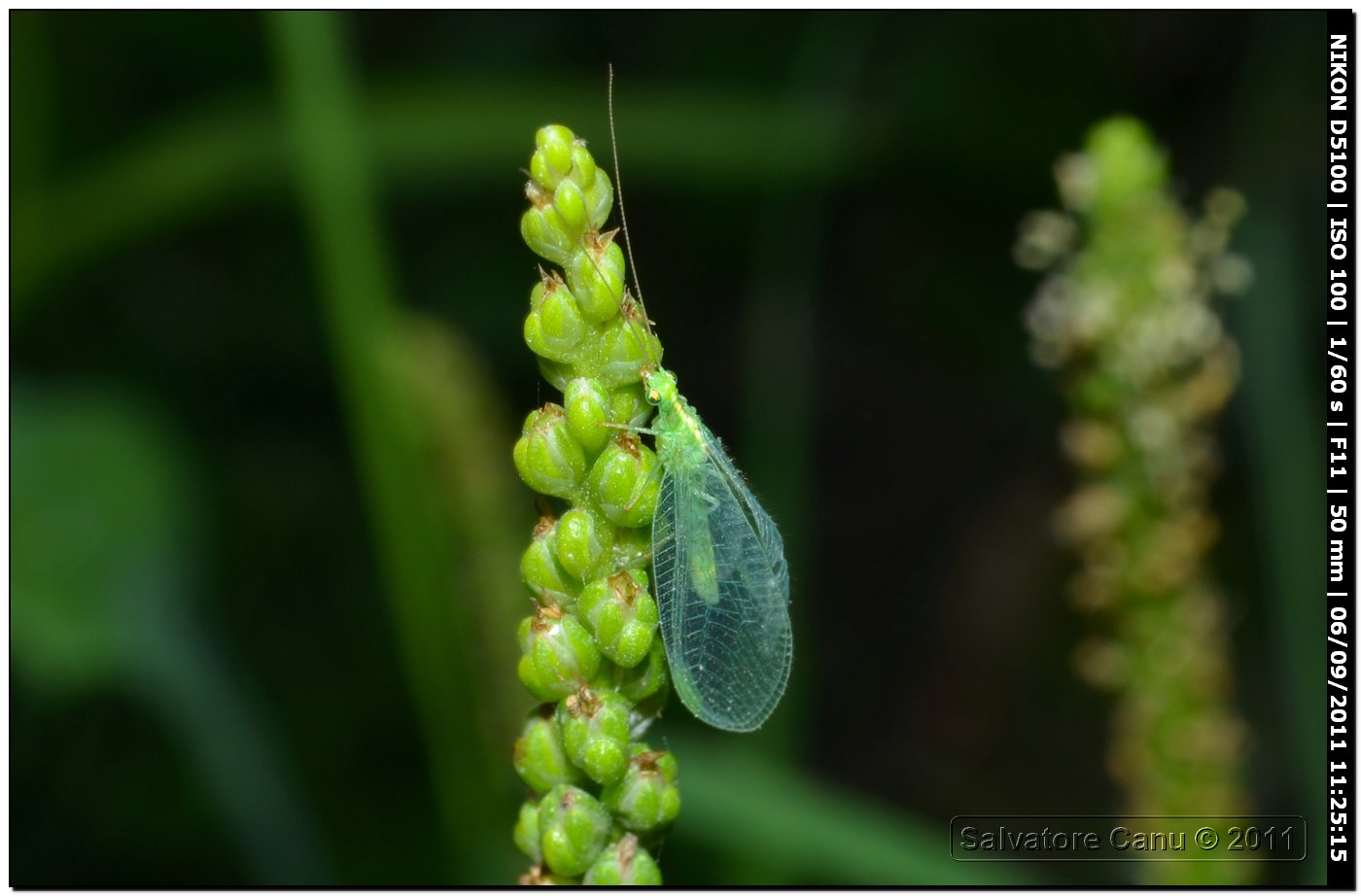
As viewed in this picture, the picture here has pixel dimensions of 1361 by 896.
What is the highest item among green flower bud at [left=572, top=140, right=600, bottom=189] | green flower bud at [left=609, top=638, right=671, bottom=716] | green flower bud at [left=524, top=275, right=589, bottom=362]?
green flower bud at [left=572, top=140, right=600, bottom=189]

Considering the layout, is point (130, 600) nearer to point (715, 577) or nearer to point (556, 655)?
point (715, 577)

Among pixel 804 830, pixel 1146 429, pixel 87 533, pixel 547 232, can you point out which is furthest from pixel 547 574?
pixel 87 533

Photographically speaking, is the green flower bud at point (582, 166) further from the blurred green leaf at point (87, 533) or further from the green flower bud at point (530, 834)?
the blurred green leaf at point (87, 533)

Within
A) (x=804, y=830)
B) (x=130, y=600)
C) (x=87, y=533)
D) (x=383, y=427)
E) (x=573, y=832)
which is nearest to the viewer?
(x=573, y=832)

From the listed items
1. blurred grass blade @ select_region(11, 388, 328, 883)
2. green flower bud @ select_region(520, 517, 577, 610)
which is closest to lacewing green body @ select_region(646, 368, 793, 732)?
green flower bud @ select_region(520, 517, 577, 610)

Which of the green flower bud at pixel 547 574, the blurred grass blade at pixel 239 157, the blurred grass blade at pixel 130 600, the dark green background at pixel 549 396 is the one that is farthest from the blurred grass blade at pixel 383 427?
the green flower bud at pixel 547 574

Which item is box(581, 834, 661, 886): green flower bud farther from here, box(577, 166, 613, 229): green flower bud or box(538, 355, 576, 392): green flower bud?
box(577, 166, 613, 229): green flower bud
